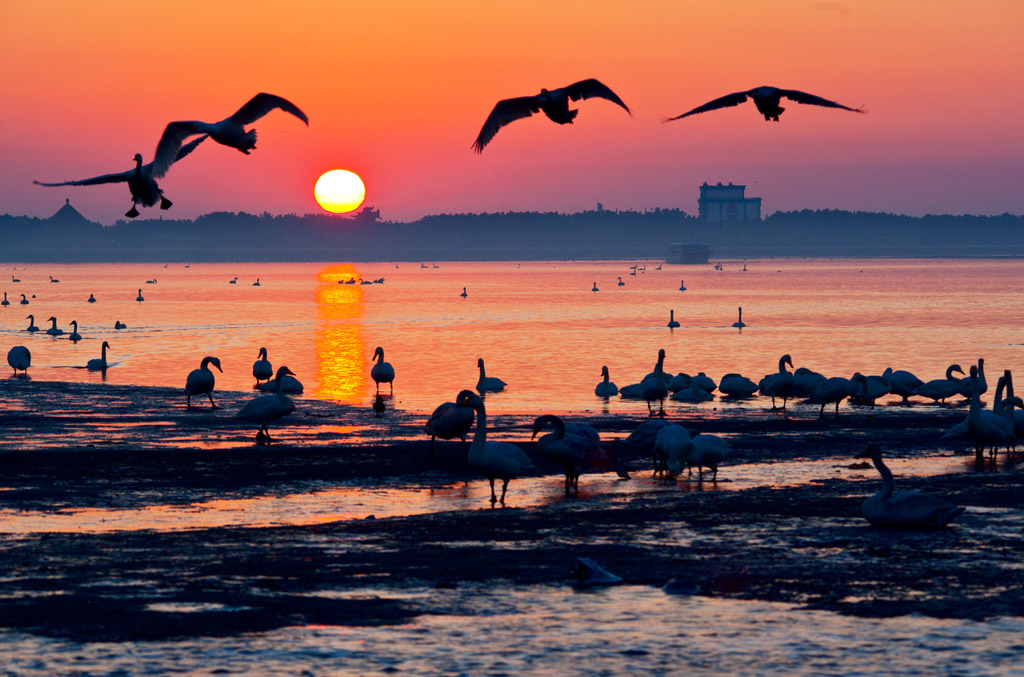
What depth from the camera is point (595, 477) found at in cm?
1975

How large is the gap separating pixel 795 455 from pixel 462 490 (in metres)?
6.18

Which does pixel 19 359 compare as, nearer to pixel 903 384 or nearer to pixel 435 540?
pixel 903 384

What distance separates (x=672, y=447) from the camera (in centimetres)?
1850

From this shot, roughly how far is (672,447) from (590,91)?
16.8ft

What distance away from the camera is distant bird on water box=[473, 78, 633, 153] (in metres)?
16.5

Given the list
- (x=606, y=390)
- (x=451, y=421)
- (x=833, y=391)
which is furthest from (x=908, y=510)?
(x=606, y=390)

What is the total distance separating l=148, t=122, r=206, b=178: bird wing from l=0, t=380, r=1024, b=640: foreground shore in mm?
4313

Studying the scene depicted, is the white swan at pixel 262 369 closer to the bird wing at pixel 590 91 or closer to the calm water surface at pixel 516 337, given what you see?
the calm water surface at pixel 516 337

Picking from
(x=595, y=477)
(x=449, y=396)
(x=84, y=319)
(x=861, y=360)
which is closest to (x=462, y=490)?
(x=595, y=477)

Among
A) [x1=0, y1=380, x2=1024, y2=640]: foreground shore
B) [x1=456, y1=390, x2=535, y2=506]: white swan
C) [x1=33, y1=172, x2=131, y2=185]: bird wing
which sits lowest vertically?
[x1=0, y1=380, x2=1024, y2=640]: foreground shore

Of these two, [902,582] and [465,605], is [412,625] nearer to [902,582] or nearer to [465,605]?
[465,605]

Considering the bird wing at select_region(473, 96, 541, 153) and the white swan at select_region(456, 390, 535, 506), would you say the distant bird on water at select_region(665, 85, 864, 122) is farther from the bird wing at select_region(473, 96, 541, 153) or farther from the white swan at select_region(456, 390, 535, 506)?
the white swan at select_region(456, 390, 535, 506)

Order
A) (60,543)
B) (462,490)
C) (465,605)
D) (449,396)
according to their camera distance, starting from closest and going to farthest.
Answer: (465,605)
(60,543)
(462,490)
(449,396)

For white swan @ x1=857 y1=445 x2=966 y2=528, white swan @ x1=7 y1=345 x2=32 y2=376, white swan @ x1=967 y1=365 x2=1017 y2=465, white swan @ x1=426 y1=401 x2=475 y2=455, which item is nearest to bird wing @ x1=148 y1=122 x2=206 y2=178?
white swan @ x1=426 y1=401 x2=475 y2=455
